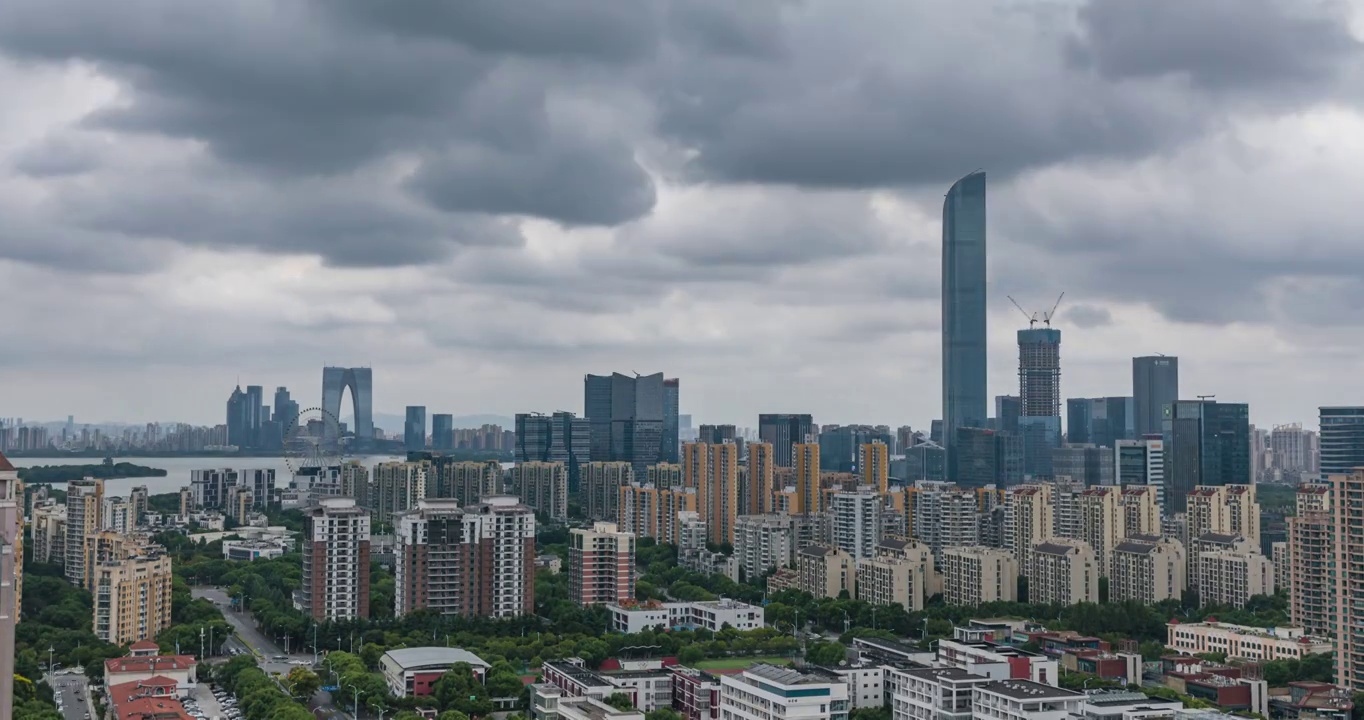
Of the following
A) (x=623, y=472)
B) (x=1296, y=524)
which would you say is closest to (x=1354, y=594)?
(x=1296, y=524)

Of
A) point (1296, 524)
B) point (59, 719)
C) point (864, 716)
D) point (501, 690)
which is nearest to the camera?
point (59, 719)

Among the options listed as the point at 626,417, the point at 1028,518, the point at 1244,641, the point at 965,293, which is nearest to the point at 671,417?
the point at 626,417

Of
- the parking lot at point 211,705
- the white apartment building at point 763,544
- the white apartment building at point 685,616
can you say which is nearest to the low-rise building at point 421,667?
the parking lot at point 211,705

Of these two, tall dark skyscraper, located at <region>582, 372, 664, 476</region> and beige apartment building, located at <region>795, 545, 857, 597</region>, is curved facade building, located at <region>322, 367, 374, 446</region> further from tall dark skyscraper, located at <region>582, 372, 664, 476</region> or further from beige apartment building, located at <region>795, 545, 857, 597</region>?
beige apartment building, located at <region>795, 545, 857, 597</region>

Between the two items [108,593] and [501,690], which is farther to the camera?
[108,593]

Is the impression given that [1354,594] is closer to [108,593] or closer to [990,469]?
[108,593]

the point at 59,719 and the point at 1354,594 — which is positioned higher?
the point at 1354,594
